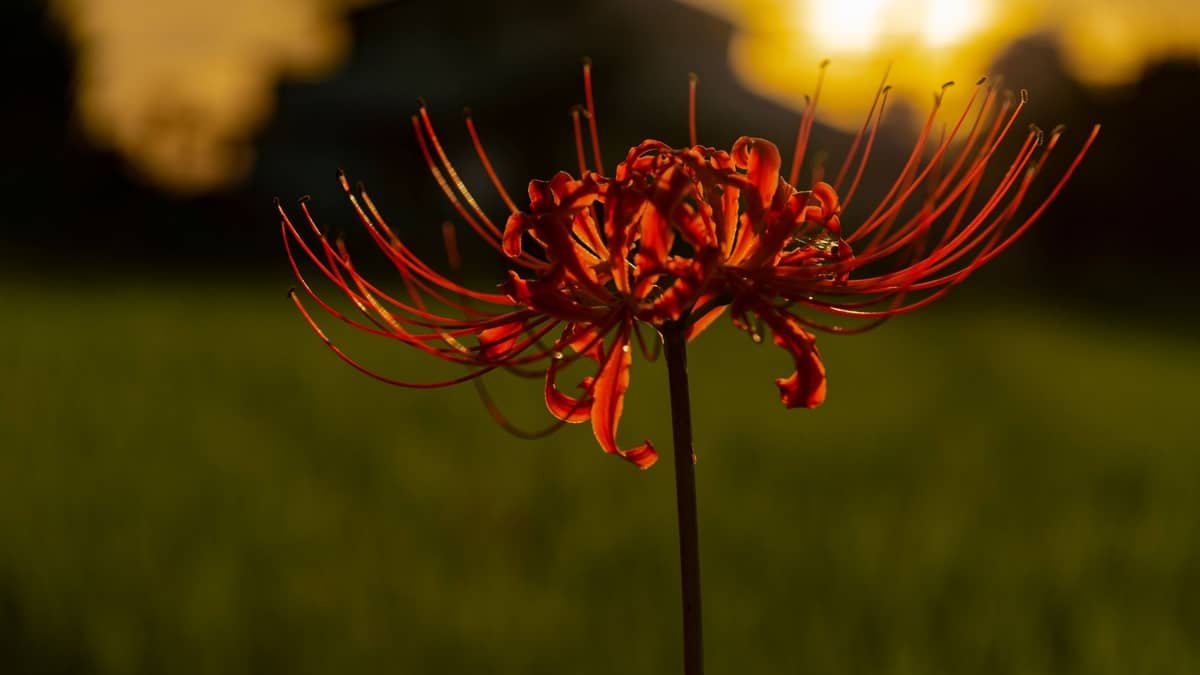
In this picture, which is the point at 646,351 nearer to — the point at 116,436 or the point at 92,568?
the point at 92,568

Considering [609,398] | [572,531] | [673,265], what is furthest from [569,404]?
[572,531]

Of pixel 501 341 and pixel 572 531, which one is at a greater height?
pixel 501 341

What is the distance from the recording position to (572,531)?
569 cm

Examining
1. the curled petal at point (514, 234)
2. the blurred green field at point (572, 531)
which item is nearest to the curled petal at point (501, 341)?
the curled petal at point (514, 234)

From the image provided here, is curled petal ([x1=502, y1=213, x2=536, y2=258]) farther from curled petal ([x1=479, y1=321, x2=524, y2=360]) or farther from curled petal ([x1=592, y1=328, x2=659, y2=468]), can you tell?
curled petal ([x1=592, y1=328, x2=659, y2=468])

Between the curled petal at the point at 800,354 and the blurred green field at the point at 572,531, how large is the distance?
97.4 inches

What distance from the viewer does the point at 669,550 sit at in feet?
17.9

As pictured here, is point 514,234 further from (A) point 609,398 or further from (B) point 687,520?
(B) point 687,520

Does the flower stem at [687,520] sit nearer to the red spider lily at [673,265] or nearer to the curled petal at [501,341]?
the red spider lily at [673,265]

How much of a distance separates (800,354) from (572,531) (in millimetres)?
4138

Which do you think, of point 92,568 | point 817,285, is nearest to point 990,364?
point 92,568

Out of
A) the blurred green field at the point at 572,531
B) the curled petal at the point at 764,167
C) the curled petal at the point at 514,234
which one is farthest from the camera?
the blurred green field at the point at 572,531

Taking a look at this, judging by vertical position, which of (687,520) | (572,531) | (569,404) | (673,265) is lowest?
(572,531)

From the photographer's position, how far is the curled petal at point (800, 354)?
1.66 meters
